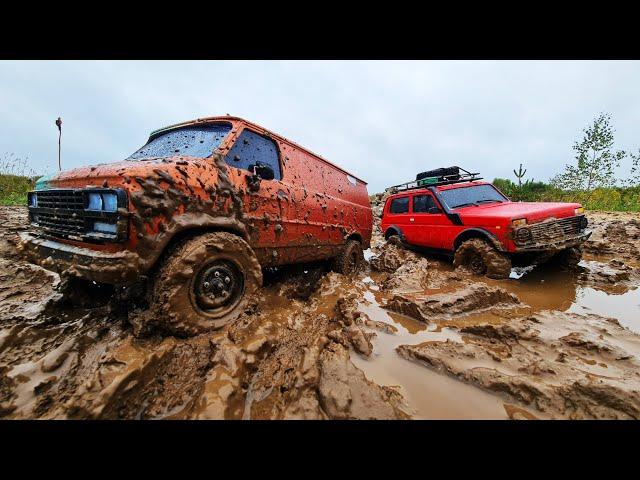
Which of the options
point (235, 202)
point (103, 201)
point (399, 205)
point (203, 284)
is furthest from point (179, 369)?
point (399, 205)

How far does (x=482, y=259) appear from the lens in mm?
4734

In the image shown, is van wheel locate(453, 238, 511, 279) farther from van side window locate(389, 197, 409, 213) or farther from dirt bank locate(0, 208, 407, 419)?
dirt bank locate(0, 208, 407, 419)

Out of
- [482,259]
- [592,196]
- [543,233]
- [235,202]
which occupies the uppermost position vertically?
[592,196]

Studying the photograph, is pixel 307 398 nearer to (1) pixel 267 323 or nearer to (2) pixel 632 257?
(1) pixel 267 323

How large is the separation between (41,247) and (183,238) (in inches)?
49.1

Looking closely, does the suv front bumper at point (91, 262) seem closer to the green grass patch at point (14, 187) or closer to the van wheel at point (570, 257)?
the van wheel at point (570, 257)

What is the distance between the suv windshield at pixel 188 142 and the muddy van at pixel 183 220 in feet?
0.05

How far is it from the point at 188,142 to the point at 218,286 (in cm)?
173

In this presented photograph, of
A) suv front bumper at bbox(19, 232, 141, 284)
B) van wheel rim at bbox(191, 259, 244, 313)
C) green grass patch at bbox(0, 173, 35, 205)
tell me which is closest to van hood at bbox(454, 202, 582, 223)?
van wheel rim at bbox(191, 259, 244, 313)

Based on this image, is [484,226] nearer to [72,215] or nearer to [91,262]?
[91,262]
